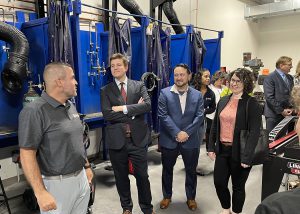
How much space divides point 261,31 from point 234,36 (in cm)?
173

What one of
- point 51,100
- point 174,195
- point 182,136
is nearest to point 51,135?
point 51,100

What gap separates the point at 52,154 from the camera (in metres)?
1.62

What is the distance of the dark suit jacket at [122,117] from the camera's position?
2.43 meters

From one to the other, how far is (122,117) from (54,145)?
88 centimetres

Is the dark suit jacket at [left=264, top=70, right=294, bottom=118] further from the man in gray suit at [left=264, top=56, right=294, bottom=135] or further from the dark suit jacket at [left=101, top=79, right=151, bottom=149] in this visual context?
the dark suit jacket at [left=101, top=79, right=151, bottom=149]

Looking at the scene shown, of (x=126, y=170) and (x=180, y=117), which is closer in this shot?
(x=126, y=170)

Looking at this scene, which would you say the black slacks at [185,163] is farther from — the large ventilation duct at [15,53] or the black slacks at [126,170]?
the large ventilation duct at [15,53]

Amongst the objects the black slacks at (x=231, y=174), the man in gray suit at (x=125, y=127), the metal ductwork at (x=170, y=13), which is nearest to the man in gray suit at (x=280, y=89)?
the black slacks at (x=231, y=174)

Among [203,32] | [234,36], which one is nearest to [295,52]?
[234,36]

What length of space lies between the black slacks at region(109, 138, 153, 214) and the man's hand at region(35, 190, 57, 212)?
0.96 metres

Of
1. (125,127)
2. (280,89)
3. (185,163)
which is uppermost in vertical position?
(280,89)

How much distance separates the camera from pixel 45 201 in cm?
154

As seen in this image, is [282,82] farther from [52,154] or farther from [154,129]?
[52,154]

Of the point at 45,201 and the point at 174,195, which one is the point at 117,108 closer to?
the point at 45,201
